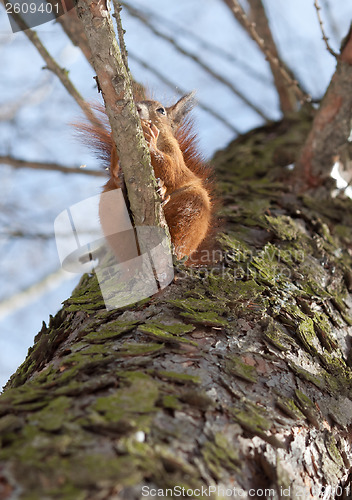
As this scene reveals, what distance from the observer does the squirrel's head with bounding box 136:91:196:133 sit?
210 cm

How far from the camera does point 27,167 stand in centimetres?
275

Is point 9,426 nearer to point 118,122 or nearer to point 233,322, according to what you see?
point 233,322

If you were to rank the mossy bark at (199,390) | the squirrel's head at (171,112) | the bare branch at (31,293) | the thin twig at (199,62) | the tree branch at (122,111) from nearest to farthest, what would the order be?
the mossy bark at (199,390), the tree branch at (122,111), the squirrel's head at (171,112), the thin twig at (199,62), the bare branch at (31,293)

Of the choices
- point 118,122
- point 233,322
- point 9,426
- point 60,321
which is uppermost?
point 118,122

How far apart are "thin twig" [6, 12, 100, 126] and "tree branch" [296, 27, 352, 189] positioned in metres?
1.14

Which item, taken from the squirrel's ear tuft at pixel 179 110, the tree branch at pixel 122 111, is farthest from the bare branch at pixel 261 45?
the tree branch at pixel 122 111

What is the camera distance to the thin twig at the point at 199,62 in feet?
8.96

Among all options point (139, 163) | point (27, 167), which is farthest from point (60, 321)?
point (27, 167)

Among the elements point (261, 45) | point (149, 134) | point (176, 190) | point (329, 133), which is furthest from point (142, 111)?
point (329, 133)

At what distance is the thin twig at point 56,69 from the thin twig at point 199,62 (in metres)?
0.87

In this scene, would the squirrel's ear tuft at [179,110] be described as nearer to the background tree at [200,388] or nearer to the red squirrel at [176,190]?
the red squirrel at [176,190]

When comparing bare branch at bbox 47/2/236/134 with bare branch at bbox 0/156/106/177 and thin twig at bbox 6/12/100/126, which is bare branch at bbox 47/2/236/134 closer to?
thin twig at bbox 6/12/100/126

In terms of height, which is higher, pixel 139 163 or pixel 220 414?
pixel 139 163

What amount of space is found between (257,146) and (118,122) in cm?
198
